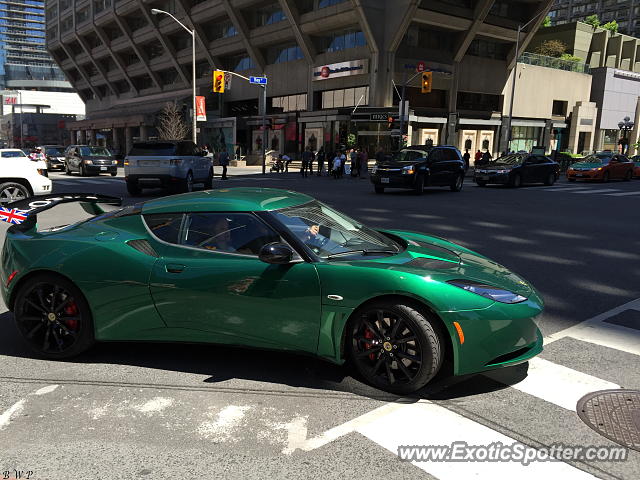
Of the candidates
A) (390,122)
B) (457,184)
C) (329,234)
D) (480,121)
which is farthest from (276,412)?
(480,121)

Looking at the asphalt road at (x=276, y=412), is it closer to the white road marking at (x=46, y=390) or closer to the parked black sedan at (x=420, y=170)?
the white road marking at (x=46, y=390)

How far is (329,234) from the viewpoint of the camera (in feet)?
13.6

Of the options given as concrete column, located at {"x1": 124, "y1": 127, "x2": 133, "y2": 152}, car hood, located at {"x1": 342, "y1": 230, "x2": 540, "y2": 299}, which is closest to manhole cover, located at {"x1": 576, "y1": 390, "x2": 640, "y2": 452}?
car hood, located at {"x1": 342, "y1": 230, "x2": 540, "y2": 299}

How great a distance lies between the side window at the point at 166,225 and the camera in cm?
403

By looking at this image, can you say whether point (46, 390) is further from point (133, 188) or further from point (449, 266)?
point (133, 188)

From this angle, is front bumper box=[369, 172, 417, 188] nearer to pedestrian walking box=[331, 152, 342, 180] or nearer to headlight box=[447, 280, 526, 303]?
pedestrian walking box=[331, 152, 342, 180]

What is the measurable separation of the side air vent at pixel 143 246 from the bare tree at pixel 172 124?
50597mm

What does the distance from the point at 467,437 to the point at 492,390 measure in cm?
75

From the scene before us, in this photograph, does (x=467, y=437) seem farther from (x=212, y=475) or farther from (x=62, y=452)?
(x=62, y=452)

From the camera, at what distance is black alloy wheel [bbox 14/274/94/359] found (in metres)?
4.07

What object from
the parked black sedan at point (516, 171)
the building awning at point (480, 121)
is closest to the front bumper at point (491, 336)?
the parked black sedan at point (516, 171)

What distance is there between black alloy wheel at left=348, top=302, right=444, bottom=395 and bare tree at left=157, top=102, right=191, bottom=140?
5160 centimetres

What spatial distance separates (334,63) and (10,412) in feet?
145

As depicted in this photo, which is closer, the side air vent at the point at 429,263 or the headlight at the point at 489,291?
the headlight at the point at 489,291
